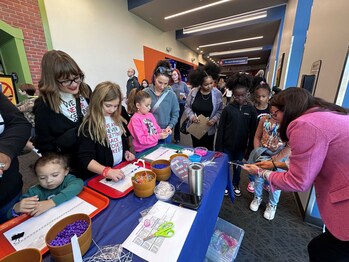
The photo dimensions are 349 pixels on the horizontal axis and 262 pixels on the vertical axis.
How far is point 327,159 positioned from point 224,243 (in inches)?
36.7

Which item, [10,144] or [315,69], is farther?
[315,69]

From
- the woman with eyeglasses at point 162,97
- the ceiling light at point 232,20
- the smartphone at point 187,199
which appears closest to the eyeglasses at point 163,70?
the woman with eyeglasses at point 162,97

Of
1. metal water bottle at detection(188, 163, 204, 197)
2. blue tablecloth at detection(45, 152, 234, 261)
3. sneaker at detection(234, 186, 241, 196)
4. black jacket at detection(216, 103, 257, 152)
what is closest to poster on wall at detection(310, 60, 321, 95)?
black jacket at detection(216, 103, 257, 152)

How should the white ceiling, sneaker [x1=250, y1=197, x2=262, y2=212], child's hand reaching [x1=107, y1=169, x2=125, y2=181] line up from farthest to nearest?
the white ceiling < sneaker [x1=250, y1=197, x2=262, y2=212] < child's hand reaching [x1=107, y1=169, x2=125, y2=181]

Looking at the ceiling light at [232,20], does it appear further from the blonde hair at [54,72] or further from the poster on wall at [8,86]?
the blonde hair at [54,72]

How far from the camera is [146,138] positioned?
1496 millimetres

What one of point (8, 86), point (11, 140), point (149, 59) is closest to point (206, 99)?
point (11, 140)

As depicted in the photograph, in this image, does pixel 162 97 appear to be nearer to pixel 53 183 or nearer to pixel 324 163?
pixel 53 183

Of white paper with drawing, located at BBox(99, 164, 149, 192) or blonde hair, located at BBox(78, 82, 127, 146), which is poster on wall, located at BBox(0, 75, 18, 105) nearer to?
blonde hair, located at BBox(78, 82, 127, 146)

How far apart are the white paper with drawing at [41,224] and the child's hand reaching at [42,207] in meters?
0.02

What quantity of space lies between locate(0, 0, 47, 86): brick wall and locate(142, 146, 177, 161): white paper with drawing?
348 cm

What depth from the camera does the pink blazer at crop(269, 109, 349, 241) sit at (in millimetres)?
672

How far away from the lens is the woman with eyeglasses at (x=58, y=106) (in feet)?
3.25

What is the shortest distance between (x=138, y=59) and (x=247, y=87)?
16.7 ft
